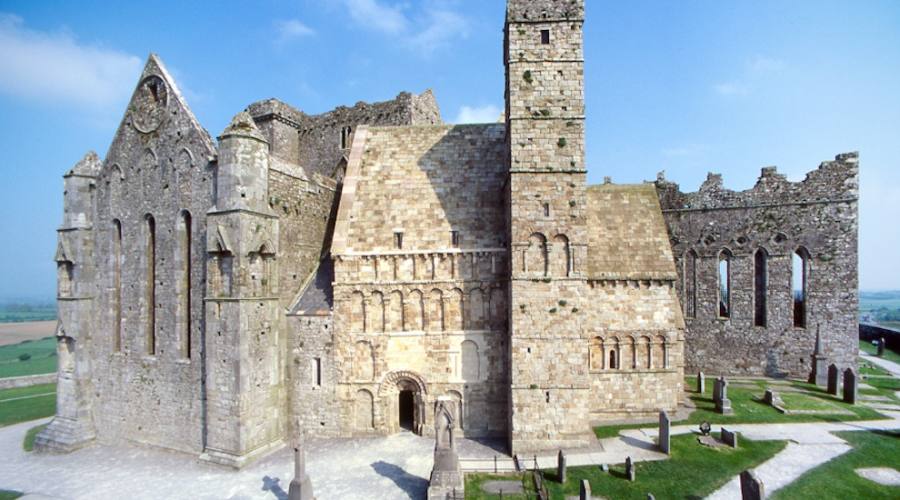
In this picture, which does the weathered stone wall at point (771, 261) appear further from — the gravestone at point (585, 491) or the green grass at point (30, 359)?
the green grass at point (30, 359)

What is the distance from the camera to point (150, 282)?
19.3 meters

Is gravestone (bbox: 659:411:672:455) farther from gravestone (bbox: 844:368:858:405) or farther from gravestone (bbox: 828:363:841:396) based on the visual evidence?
gravestone (bbox: 828:363:841:396)

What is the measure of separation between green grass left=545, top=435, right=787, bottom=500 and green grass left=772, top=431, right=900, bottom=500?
1509 mm

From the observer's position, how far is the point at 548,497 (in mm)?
13172

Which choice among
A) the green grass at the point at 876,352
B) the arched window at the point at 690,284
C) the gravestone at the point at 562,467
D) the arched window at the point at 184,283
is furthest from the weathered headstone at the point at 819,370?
the arched window at the point at 184,283

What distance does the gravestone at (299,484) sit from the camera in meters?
13.3

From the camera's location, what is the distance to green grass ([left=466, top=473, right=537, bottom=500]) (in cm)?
1355

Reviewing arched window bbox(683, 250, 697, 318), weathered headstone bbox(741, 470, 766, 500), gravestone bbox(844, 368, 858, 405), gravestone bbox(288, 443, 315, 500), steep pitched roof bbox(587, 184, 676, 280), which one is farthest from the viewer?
arched window bbox(683, 250, 697, 318)

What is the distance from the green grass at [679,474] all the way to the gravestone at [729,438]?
0.28 metres

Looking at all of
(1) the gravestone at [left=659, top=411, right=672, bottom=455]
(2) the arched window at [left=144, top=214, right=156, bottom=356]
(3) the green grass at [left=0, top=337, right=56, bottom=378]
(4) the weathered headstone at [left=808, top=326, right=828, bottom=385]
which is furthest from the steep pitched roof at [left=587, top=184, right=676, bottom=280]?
(3) the green grass at [left=0, top=337, right=56, bottom=378]

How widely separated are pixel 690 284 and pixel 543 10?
2011 cm

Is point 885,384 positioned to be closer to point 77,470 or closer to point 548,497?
point 548,497

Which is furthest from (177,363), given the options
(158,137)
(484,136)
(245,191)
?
(484,136)

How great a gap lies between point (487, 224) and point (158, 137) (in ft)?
49.8
